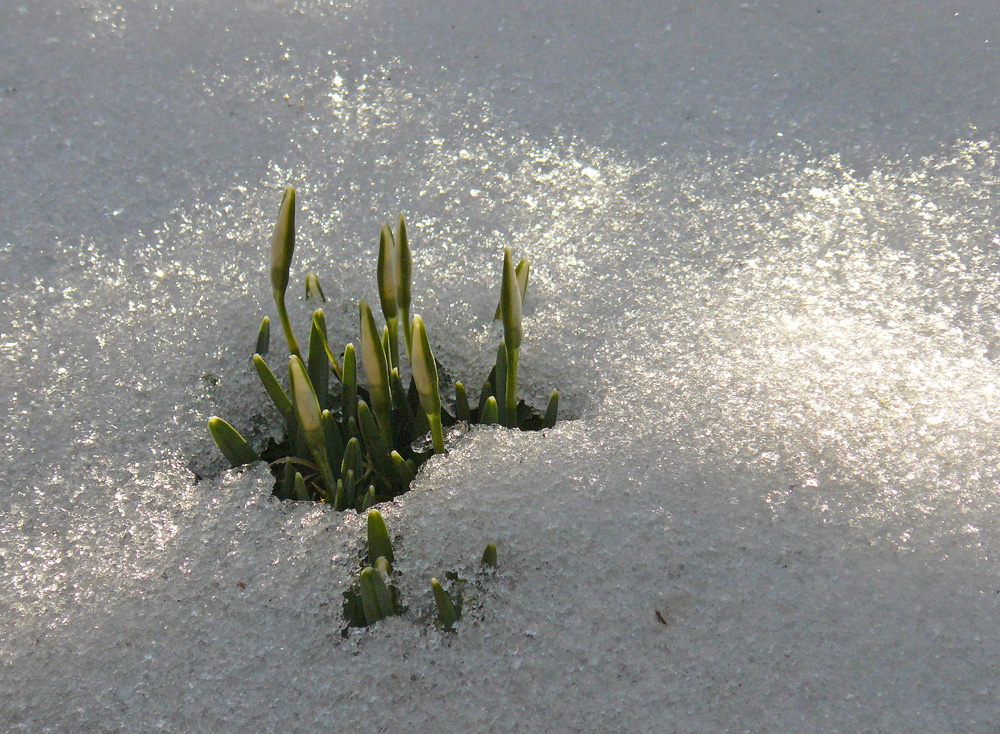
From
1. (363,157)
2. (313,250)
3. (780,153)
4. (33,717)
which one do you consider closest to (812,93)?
(780,153)

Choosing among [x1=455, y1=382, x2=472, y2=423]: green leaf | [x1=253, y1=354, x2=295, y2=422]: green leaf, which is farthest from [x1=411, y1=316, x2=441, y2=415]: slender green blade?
[x1=253, y1=354, x2=295, y2=422]: green leaf

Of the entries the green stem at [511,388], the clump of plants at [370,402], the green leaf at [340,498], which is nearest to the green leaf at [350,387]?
the clump of plants at [370,402]

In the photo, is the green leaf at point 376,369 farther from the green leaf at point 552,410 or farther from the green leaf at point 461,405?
the green leaf at point 552,410

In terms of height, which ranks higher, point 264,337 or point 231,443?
point 264,337

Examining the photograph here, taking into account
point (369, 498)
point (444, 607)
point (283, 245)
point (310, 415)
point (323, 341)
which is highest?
point (283, 245)

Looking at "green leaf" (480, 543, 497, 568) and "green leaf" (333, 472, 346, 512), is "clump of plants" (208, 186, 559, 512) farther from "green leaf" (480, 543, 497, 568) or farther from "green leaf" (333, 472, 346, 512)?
"green leaf" (480, 543, 497, 568)

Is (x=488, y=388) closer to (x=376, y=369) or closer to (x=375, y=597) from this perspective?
(x=376, y=369)

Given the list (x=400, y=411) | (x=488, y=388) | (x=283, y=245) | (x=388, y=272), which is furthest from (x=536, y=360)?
(x=283, y=245)
